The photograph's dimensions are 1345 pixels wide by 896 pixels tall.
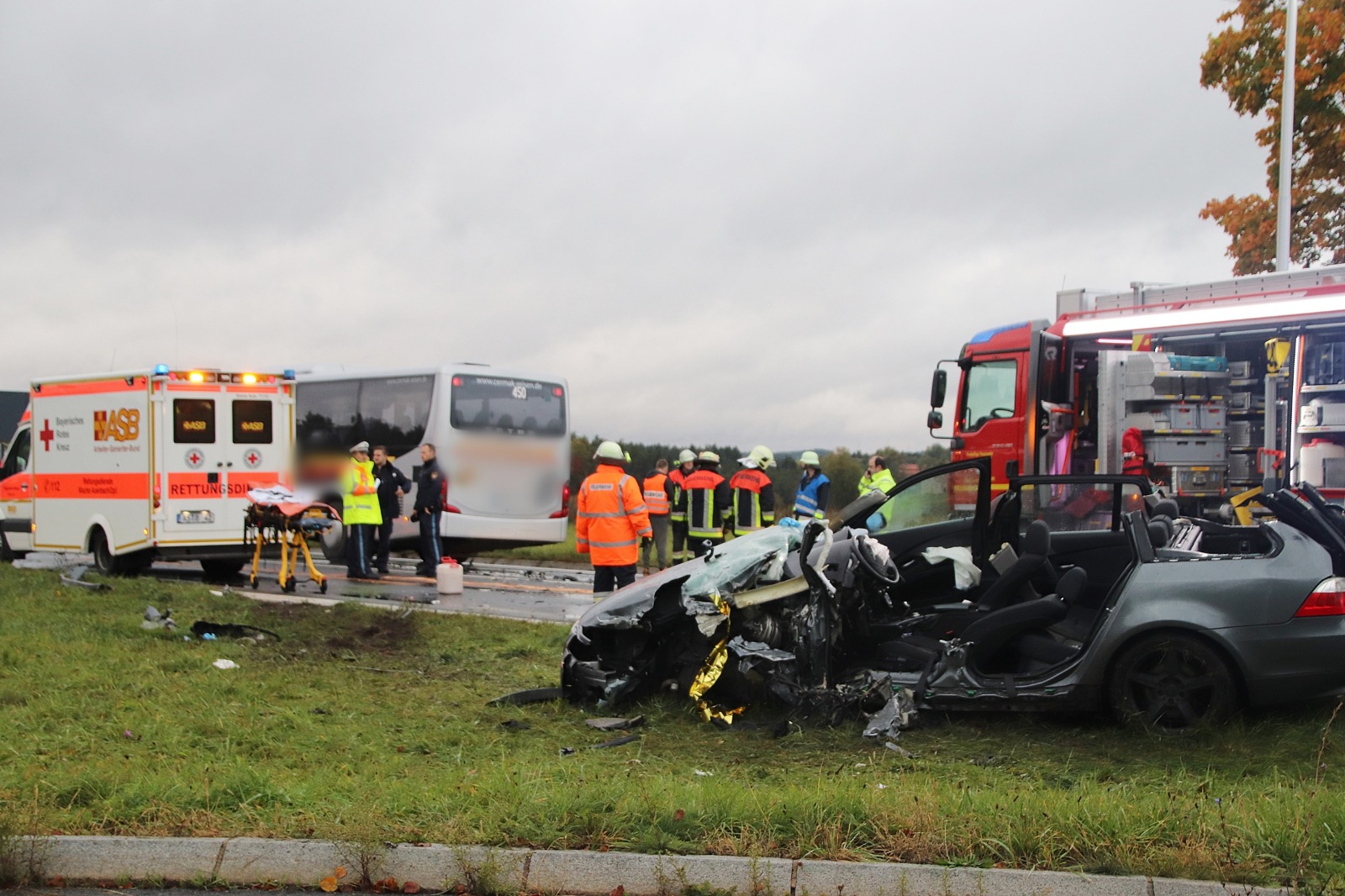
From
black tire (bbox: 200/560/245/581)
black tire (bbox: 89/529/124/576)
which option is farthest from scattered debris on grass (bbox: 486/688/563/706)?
black tire (bbox: 89/529/124/576)

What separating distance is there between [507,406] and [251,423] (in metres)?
4.92

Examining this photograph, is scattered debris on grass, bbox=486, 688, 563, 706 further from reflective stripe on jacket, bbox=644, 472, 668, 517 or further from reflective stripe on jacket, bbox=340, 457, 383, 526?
reflective stripe on jacket, bbox=644, 472, 668, 517

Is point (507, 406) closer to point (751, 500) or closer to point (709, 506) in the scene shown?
point (709, 506)

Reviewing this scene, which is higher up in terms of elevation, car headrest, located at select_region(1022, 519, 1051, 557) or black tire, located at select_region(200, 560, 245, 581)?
car headrest, located at select_region(1022, 519, 1051, 557)

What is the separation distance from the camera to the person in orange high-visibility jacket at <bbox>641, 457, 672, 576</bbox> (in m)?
16.7

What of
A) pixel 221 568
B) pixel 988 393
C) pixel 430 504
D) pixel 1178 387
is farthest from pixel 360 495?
pixel 1178 387

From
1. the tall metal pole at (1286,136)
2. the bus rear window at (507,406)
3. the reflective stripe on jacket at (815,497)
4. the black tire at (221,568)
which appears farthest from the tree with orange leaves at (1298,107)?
the black tire at (221,568)

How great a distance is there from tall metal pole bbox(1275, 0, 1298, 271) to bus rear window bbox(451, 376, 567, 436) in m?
11.3

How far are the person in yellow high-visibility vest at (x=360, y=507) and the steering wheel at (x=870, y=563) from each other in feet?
32.1

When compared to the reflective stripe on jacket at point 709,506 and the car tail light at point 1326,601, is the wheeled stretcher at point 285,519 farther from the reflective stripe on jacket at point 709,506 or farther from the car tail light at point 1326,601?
the car tail light at point 1326,601

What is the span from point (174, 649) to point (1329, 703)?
7.57 m

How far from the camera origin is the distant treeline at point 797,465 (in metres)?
17.5

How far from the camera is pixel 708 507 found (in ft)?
47.7

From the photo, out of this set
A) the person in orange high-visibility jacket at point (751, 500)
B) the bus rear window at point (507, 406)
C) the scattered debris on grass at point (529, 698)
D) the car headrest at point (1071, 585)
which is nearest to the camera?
the car headrest at point (1071, 585)
